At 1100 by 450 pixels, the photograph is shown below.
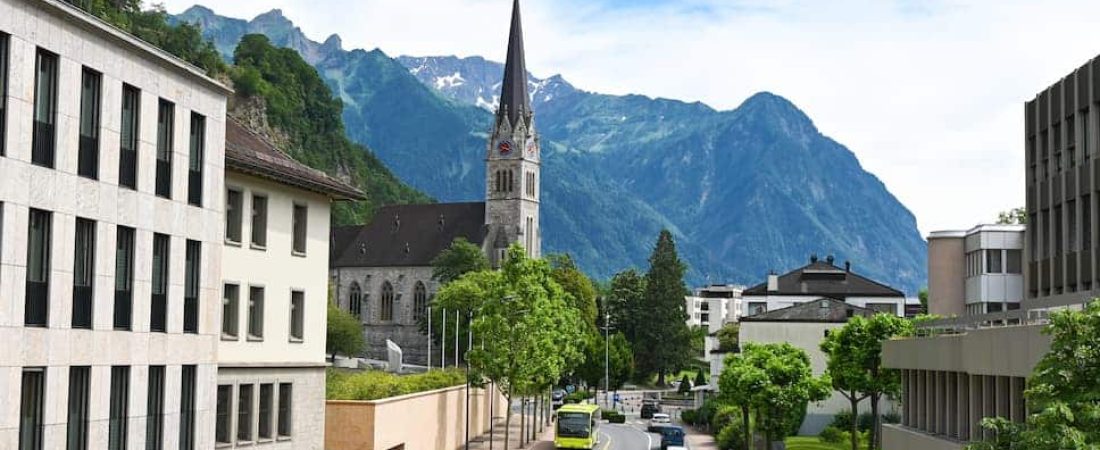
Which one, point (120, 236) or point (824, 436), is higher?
point (120, 236)

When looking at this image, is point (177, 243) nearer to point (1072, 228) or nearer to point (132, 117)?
point (132, 117)

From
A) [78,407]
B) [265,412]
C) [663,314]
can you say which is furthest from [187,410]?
[663,314]

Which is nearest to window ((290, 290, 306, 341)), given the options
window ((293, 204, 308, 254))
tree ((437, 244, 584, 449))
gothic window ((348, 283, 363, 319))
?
window ((293, 204, 308, 254))

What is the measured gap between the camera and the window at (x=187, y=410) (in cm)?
3697

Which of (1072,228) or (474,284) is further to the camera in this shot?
(474,284)

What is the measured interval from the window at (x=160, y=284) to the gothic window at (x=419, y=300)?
140 meters

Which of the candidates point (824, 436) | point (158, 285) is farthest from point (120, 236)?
point (824, 436)

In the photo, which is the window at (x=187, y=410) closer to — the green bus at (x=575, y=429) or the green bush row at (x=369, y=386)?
the green bush row at (x=369, y=386)

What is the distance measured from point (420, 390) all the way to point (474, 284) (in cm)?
6973

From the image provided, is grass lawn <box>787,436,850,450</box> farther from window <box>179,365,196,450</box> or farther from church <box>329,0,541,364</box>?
church <box>329,0,541,364</box>

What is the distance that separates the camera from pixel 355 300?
184000mm

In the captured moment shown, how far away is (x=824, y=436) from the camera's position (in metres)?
88.1

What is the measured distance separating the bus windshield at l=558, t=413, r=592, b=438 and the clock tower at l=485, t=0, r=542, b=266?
321 feet

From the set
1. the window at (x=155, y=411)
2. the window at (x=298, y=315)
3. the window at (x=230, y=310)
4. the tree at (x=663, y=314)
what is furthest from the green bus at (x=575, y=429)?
the tree at (x=663, y=314)
